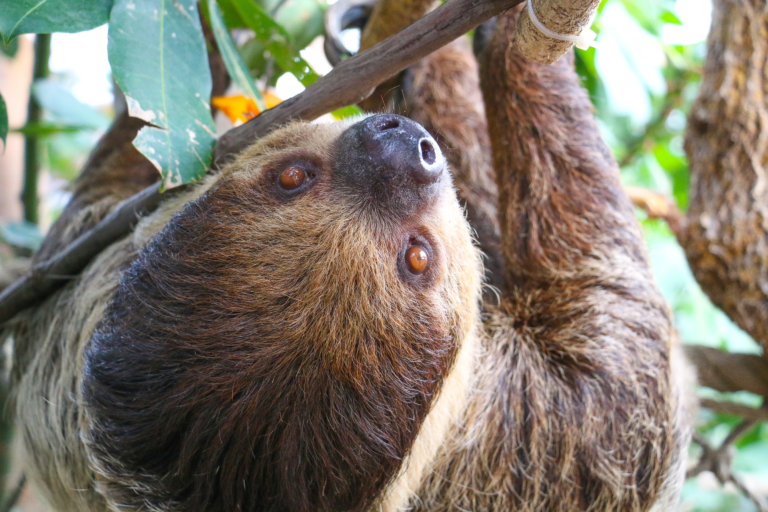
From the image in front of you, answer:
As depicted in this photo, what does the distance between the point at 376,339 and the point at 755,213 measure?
273 centimetres

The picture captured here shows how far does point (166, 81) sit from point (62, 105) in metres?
2.79

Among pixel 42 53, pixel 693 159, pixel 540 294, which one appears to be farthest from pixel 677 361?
pixel 42 53

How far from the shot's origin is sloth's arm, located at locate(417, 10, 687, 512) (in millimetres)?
3260

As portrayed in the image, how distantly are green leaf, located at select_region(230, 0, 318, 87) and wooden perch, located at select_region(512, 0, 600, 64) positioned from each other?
1456mm

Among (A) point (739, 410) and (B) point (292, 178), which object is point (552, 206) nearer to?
(B) point (292, 178)

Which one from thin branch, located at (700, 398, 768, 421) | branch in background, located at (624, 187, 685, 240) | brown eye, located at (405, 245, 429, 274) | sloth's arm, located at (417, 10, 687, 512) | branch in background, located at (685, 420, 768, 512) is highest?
brown eye, located at (405, 245, 429, 274)

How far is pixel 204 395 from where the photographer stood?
7.30ft

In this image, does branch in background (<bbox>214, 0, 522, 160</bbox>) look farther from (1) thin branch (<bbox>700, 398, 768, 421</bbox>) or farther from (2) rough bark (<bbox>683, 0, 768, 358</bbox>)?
(1) thin branch (<bbox>700, 398, 768, 421</bbox>)

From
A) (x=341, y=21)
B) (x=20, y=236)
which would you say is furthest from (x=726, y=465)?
(x=20, y=236)

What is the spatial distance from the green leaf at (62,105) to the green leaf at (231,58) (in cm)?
196

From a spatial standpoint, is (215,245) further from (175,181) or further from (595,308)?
(595,308)

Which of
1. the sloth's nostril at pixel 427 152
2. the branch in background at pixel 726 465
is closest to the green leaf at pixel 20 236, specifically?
the sloth's nostril at pixel 427 152

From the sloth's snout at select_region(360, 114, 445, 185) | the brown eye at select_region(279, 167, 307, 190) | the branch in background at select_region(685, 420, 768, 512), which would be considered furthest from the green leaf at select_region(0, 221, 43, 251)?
the branch in background at select_region(685, 420, 768, 512)

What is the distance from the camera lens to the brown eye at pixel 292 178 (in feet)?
7.93
